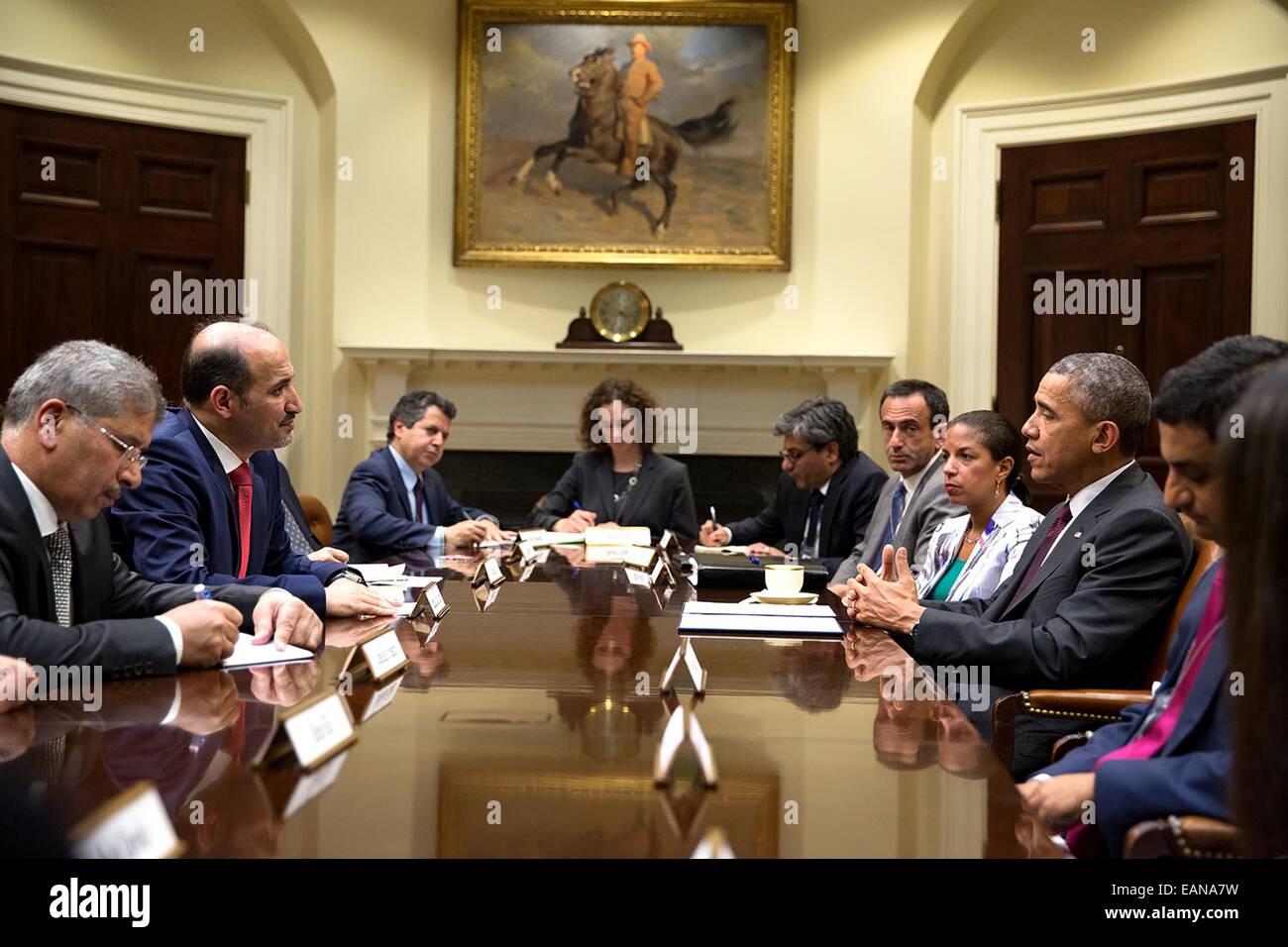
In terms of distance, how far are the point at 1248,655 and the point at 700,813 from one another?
1.91 ft

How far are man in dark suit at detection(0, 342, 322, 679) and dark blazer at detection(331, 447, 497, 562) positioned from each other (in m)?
2.80

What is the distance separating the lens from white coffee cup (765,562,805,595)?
3.11 m

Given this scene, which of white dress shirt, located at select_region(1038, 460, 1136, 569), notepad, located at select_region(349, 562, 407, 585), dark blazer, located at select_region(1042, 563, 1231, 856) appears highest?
white dress shirt, located at select_region(1038, 460, 1136, 569)

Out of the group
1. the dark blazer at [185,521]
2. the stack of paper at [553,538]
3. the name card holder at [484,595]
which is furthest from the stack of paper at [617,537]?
the dark blazer at [185,521]

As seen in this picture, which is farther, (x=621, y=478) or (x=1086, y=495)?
(x=621, y=478)

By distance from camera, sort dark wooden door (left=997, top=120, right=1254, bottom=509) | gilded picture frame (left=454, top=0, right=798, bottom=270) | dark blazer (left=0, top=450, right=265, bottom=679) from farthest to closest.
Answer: gilded picture frame (left=454, top=0, right=798, bottom=270), dark wooden door (left=997, top=120, right=1254, bottom=509), dark blazer (left=0, top=450, right=265, bottom=679)

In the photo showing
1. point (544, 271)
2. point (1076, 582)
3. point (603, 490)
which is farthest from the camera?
point (544, 271)

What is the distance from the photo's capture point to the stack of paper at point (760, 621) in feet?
8.85

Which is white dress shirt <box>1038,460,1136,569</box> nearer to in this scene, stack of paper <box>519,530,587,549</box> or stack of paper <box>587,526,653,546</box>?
stack of paper <box>587,526,653,546</box>

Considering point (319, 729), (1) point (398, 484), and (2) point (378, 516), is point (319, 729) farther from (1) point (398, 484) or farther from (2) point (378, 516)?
(1) point (398, 484)

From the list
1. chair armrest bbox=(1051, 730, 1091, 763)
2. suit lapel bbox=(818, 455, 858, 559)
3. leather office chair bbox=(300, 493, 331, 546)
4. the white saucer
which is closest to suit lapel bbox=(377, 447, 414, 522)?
leather office chair bbox=(300, 493, 331, 546)

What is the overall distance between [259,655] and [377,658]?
27 centimetres

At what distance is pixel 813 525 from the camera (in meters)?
5.41

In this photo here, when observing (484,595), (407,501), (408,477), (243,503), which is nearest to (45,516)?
(243,503)
